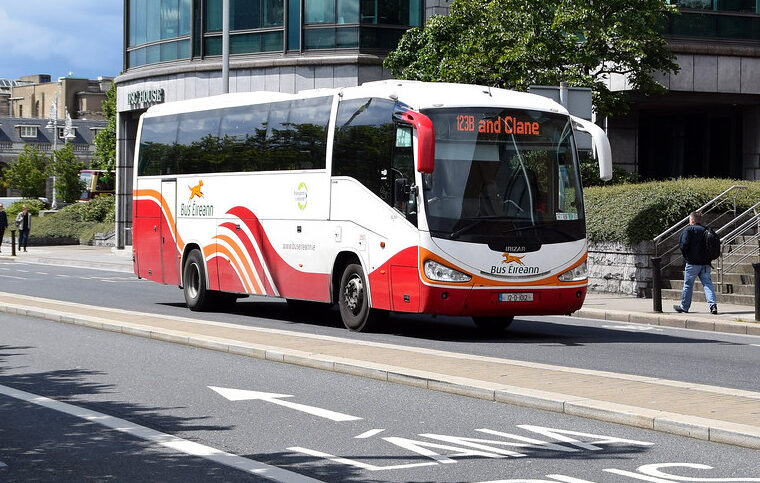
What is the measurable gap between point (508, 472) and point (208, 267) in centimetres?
1435

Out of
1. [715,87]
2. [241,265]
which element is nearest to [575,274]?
[241,265]

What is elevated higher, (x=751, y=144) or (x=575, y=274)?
(x=751, y=144)

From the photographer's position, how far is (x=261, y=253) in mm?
20000

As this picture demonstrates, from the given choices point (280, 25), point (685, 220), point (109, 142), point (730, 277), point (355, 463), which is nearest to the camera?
point (355, 463)

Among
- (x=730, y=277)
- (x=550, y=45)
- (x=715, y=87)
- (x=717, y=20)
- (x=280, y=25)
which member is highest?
(x=280, y=25)

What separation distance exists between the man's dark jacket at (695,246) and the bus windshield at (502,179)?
479cm

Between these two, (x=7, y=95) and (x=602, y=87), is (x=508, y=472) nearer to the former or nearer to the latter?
(x=602, y=87)

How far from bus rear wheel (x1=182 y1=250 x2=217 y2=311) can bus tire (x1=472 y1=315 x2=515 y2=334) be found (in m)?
5.39

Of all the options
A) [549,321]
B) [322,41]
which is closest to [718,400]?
[549,321]

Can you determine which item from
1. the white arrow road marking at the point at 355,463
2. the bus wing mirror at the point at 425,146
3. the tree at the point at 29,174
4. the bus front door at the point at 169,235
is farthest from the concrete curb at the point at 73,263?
the tree at the point at 29,174

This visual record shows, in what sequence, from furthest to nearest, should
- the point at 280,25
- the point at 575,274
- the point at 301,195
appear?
1. the point at 280,25
2. the point at 301,195
3. the point at 575,274

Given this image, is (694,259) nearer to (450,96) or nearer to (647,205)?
(647,205)

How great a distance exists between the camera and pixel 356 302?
17609mm

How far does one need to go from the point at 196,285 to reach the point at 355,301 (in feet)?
17.2
